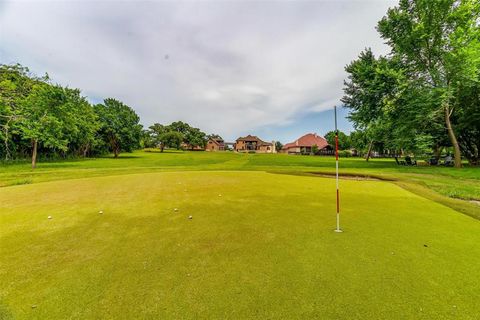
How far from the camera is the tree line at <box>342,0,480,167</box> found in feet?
57.5

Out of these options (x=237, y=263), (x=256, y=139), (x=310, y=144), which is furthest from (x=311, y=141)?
(x=237, y=263)

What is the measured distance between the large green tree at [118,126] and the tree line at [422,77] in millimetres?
41698

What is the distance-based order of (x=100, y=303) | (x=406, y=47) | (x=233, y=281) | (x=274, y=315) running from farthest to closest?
(x=406, y=47) < (x=233, y=281) < (x=100, y=303) < (x=274, y=315)

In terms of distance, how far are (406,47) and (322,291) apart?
26230mm

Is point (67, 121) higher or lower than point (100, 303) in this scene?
higher

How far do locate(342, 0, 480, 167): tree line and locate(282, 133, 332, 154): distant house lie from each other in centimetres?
5140

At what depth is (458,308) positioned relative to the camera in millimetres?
2127

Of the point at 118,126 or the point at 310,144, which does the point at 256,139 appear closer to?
the point at 310,144

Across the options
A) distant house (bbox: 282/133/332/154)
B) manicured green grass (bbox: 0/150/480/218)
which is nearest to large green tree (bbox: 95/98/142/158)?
manicured green grass (bbox: 0/150/480/218)

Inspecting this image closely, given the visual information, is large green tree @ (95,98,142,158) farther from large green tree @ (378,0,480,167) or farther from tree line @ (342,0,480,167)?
large green tree @ (378,0,480,167)

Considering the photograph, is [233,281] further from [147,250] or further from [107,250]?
[107,250]

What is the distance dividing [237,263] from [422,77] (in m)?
26.4

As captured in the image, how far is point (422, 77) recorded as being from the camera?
20250mm

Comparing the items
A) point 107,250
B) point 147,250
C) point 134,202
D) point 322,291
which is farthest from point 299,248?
point 134,202
